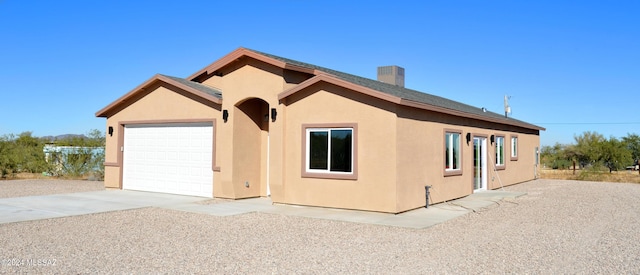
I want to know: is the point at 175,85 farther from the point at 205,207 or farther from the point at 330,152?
the point at 330,152

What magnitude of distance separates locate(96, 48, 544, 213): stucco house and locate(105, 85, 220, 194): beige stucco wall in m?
0.04

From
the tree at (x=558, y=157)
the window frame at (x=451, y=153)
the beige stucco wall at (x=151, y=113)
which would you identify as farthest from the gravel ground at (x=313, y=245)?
the tree at (x=558, y=157)

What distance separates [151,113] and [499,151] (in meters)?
13.3

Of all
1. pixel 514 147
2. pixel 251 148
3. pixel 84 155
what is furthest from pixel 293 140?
pixel 84 155

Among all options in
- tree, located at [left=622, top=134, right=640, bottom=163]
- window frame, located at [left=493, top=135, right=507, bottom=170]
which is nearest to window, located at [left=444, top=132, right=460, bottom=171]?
window frame, located at [left=493, top=135, right=507, bottom=170]

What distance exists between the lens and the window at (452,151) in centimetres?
1377

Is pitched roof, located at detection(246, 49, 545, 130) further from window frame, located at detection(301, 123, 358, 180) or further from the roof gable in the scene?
the roof gable

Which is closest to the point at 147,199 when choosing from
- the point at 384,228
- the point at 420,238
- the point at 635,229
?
the point at 384,228

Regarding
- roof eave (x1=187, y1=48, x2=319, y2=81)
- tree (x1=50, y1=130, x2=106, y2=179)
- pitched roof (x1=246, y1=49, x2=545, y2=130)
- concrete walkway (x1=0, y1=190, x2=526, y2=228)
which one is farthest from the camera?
tree (x1=50, y1=130, x2=106, y2=179)

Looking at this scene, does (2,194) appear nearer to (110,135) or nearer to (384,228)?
(110,135)

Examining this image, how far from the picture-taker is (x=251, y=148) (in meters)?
14.2

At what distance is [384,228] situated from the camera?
925 cm

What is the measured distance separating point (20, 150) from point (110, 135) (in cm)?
1150

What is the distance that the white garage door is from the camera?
48.3ft
